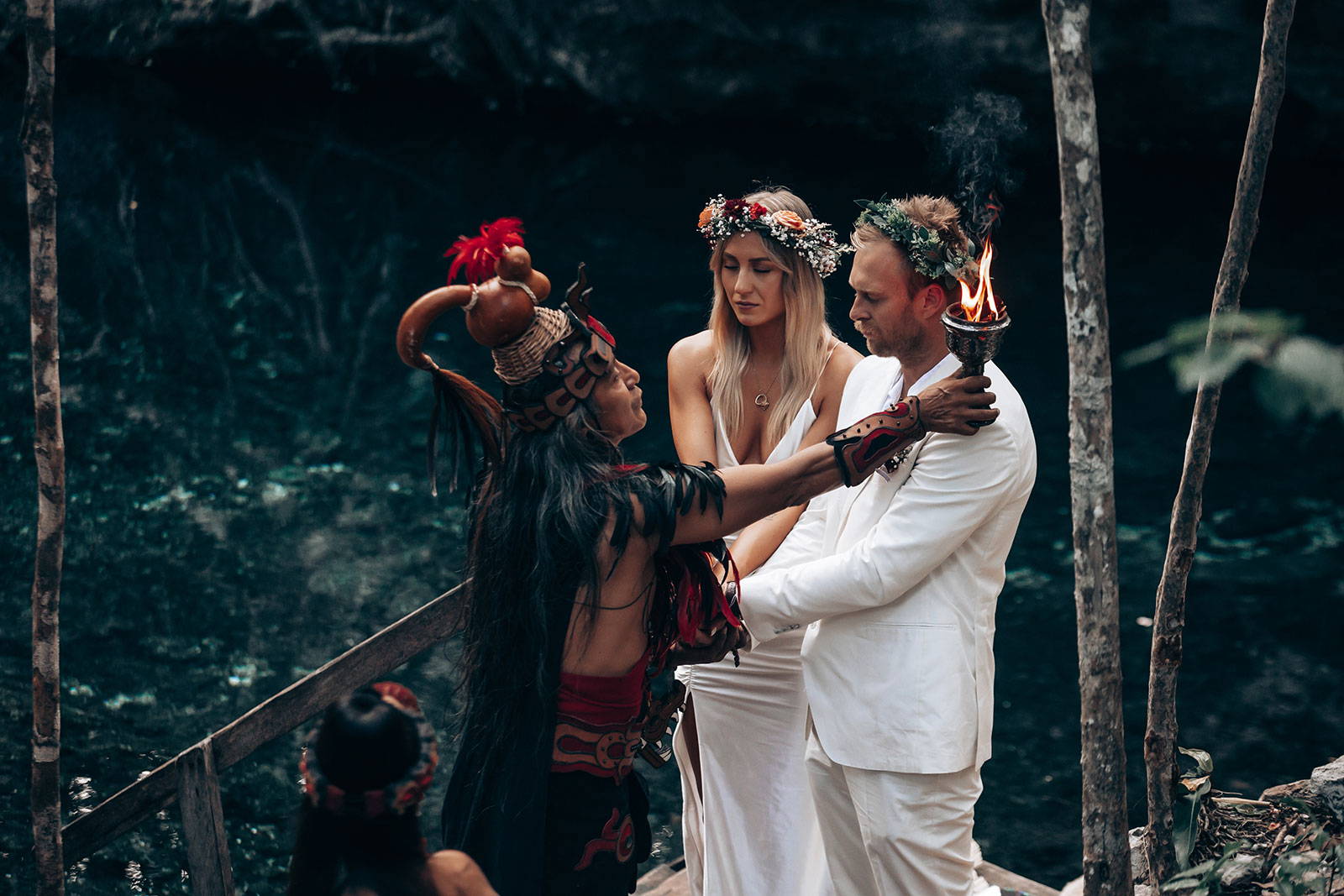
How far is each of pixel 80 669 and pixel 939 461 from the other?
4.82m

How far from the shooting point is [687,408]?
4.23 metres

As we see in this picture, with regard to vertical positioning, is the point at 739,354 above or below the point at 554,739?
above

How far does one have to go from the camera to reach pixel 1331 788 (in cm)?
368

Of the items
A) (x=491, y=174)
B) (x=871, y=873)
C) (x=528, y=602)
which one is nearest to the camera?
(x=528, y=602)

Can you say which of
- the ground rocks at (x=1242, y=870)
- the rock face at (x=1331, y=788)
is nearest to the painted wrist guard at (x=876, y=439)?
the ground rocks at (x=1242, y=870)

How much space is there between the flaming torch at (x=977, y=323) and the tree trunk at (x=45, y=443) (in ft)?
7.32

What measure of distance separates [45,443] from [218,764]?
0.97 metres

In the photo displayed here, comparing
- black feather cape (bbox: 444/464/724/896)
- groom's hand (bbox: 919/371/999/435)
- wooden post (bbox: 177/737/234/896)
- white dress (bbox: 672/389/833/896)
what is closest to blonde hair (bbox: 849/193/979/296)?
groom's hand (bbox: 919/371/999/435)

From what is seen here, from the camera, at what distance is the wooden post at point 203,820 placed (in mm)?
3646

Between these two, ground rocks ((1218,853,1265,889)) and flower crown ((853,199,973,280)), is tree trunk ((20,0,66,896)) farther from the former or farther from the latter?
ground rocks ((1218,853,1265,889))

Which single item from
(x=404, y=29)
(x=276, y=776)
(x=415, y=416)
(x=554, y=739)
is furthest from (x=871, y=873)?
(x=404, y=29)

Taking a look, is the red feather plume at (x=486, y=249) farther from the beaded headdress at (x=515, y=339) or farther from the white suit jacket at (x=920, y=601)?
the white suit jacket at (x=920, y=601)

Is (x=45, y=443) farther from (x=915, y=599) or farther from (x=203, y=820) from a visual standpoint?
(x=915, y=599)

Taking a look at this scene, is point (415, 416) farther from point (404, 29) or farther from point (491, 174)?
point (404, 29)
